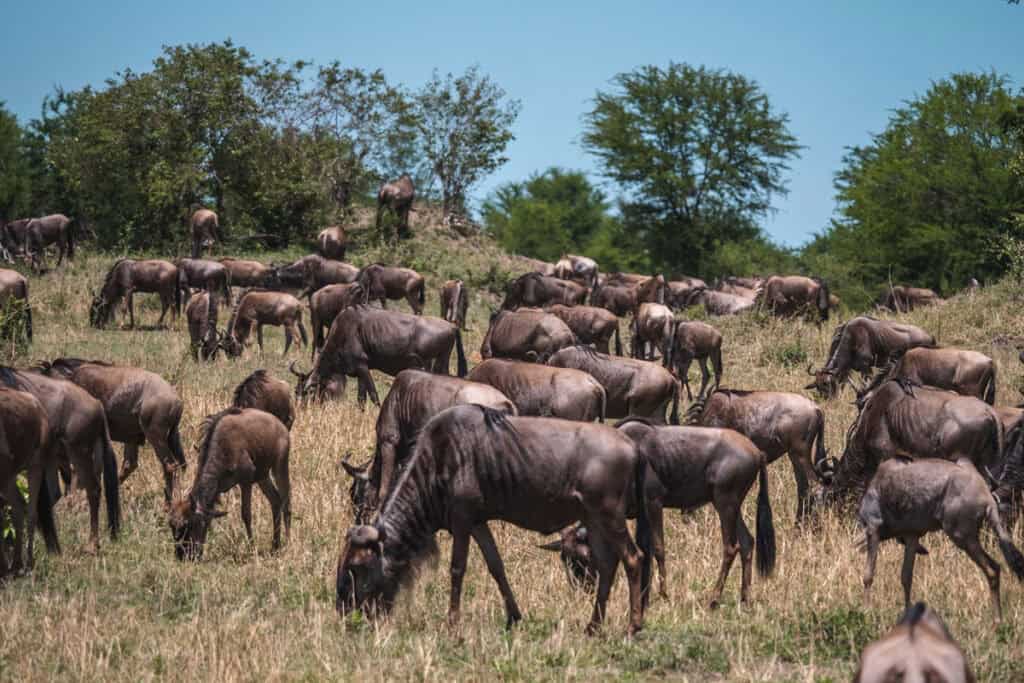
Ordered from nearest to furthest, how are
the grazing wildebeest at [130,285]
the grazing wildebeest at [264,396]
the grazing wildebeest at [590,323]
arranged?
the grazing wildebeest at [264,396], the grazing wildebeest at [590,323], the grazing wildebeest at [130,285]

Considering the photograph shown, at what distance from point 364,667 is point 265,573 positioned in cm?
252

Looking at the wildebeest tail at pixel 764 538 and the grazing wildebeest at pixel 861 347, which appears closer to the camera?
the wildebeest tail at pixel 764 538

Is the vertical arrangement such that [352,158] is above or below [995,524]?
above

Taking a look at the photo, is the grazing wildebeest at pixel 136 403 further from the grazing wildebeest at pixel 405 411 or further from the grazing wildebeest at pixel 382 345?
the grazing wildebeest at pixel 382 345

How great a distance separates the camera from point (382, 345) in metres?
16.3

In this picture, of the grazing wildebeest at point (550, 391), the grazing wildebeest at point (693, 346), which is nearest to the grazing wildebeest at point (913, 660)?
the grazing wildebeest at point (550, 391)

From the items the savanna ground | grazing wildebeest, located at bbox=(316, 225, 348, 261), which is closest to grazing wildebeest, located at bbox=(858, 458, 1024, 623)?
the savanna ground

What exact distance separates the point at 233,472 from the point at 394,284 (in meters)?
16.2

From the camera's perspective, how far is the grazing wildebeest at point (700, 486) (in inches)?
342

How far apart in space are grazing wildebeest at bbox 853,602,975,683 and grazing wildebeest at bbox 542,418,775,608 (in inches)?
165

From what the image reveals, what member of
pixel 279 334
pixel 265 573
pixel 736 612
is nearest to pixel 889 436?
pixel 736 612

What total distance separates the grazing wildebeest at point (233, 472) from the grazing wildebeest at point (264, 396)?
6.64 feet

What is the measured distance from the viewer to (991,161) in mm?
39938

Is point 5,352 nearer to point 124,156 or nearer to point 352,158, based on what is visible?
point 124,156
